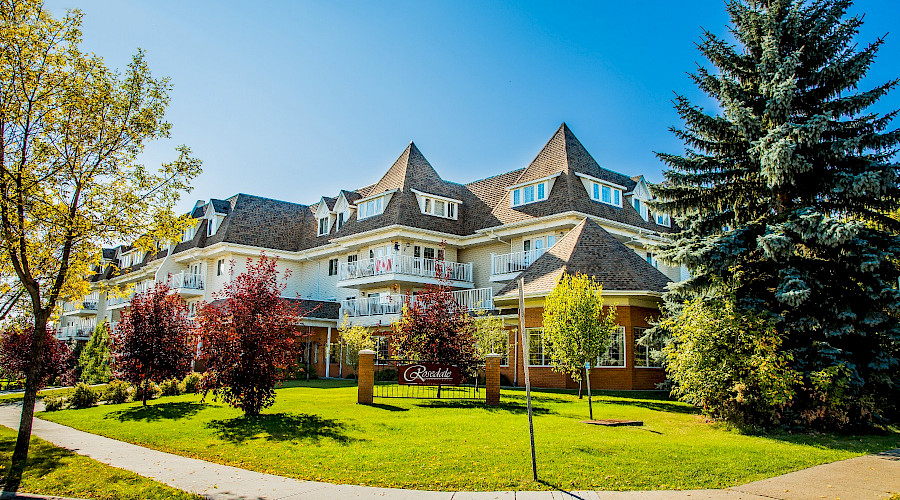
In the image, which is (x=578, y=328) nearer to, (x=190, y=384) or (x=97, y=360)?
(x=190, y=384)

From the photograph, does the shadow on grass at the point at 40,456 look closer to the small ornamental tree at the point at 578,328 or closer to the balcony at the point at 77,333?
the small ornamental tree at the point at 578,328

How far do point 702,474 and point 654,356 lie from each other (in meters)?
11.5

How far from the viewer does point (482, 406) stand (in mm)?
18391

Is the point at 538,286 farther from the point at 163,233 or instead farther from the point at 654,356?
the point at 163,233

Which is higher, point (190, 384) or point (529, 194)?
point (529, 194)

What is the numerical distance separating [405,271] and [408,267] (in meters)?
0.30

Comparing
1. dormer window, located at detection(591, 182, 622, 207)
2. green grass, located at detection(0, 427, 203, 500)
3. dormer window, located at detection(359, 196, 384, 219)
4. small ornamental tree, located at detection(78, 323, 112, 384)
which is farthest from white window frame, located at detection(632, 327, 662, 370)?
small ornamental tree, located at detection(78, 323, 112, 384)

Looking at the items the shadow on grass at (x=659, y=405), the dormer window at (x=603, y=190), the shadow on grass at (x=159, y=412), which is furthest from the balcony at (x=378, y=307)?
the shadow on grass at (x=159, y=412)

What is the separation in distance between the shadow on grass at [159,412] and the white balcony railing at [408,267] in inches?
592

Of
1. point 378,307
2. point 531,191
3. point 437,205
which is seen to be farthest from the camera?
point 437,205

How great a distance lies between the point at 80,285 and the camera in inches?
504

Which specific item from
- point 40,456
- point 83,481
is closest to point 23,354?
point 40,456

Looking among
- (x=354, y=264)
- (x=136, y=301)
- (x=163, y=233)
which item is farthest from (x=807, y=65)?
(x=354, y=264)

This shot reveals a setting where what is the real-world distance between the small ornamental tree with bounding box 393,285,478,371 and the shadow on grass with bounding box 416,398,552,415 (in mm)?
1450
